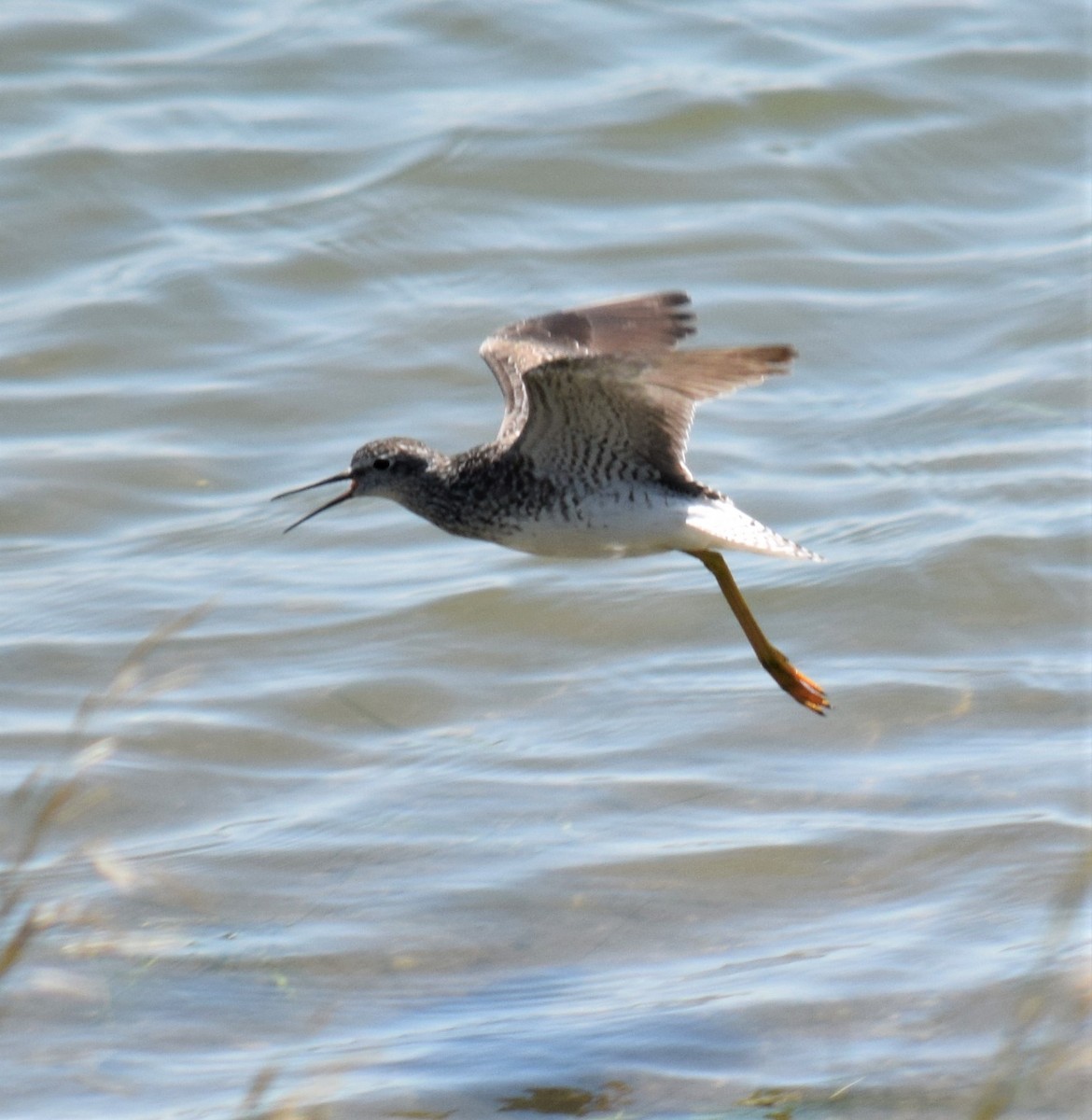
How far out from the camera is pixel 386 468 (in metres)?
6.60

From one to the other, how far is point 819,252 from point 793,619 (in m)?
3.67

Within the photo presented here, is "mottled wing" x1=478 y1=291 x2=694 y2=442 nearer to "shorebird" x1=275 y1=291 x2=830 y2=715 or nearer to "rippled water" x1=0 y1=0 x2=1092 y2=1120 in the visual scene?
"shorebird" x1=275 y1=291 x2=830 y2=715

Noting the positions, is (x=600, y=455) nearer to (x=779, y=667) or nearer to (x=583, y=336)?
(x=583, y=336)

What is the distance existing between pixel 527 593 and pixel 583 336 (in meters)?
2.01

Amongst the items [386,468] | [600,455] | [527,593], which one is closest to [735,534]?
[600,455]

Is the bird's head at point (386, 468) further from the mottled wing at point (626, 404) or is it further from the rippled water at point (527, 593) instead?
the rippled water at point (527, 593)

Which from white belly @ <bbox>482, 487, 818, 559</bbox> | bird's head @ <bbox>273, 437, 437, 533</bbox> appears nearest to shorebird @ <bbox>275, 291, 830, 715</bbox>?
white belly @ <bbox>482, 487, 818, 559</bbox>

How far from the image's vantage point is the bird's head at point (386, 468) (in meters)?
6.54

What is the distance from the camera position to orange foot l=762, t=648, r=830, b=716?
6.47 meters

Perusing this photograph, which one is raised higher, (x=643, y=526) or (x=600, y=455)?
(x=600, y=455)

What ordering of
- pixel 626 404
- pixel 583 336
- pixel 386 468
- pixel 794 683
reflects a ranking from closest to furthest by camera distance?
pixel 626 404
pixel 583 336
pixel 794 683
pixel 386 468

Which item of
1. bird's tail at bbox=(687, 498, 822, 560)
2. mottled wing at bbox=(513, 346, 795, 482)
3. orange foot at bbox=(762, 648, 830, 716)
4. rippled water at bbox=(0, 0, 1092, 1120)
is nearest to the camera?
rippled water at bbox=(0, 0, 1092, 1120)

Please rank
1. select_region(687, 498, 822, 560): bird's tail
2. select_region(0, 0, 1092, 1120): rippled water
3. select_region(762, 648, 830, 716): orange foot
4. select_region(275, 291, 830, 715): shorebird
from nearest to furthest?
select_region(0, 0, 1092, 1120): rippled water < select_region(275, 291, 830, 715): shorebird < select_region(687, 498, 822, 560): bird's tail < select_region(762, 648, 830, 716): orange foot

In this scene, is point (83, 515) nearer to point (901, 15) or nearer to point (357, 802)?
point (357, 802)
